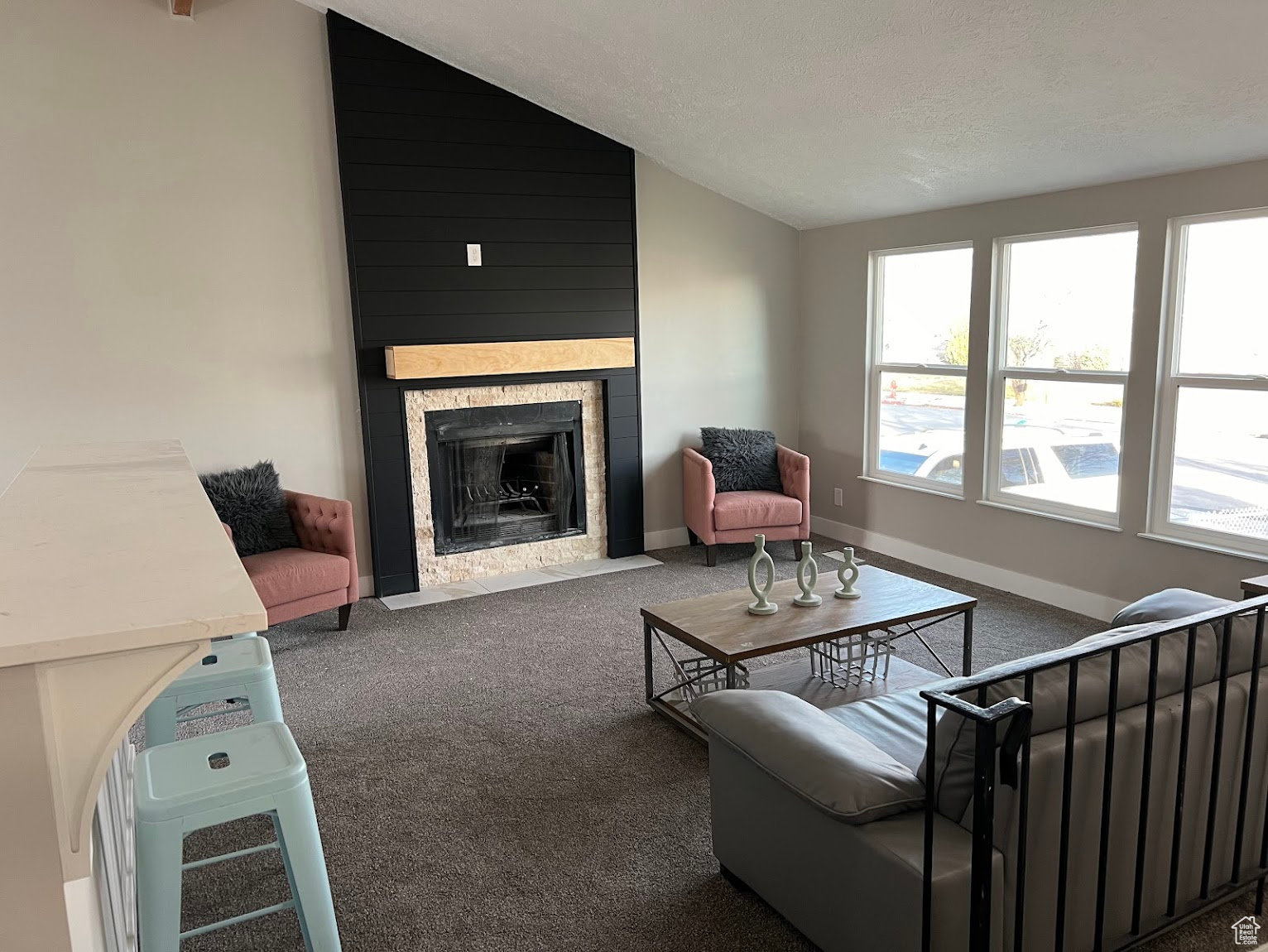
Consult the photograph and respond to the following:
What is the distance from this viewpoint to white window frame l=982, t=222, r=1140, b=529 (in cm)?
457

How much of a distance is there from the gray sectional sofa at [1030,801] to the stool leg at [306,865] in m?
1.01

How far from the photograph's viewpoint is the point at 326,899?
1795 mm

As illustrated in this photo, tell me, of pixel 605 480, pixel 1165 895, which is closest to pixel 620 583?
pixel 605 480

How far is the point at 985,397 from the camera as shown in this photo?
518 centimetres

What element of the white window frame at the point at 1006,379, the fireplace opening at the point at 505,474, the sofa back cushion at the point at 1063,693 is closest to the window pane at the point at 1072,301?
the white window frame at the point at 1006,379

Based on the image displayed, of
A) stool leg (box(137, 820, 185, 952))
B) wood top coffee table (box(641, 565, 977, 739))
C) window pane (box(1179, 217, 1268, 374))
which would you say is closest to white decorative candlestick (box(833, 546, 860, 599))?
wood top coffee table (box(641, 565, 977, 739))

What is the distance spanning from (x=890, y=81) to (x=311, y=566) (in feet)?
11.4

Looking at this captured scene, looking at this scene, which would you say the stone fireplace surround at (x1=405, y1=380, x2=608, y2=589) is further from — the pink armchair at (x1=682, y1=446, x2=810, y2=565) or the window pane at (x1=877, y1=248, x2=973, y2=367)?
the window pane at (x1=877, y1=248, x2=973, y2=367)

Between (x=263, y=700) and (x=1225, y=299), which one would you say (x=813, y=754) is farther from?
(x=1225, y=299)

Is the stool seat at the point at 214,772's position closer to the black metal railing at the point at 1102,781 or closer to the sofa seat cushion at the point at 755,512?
the black metal railing at the point at 1102,781

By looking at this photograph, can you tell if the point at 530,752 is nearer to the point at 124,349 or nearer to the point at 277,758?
the point at 277,758

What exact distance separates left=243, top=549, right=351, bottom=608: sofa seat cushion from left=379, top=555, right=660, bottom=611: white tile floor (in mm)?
586

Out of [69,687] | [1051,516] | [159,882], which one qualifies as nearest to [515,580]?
[1051,516]

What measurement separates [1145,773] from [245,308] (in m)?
4.53
